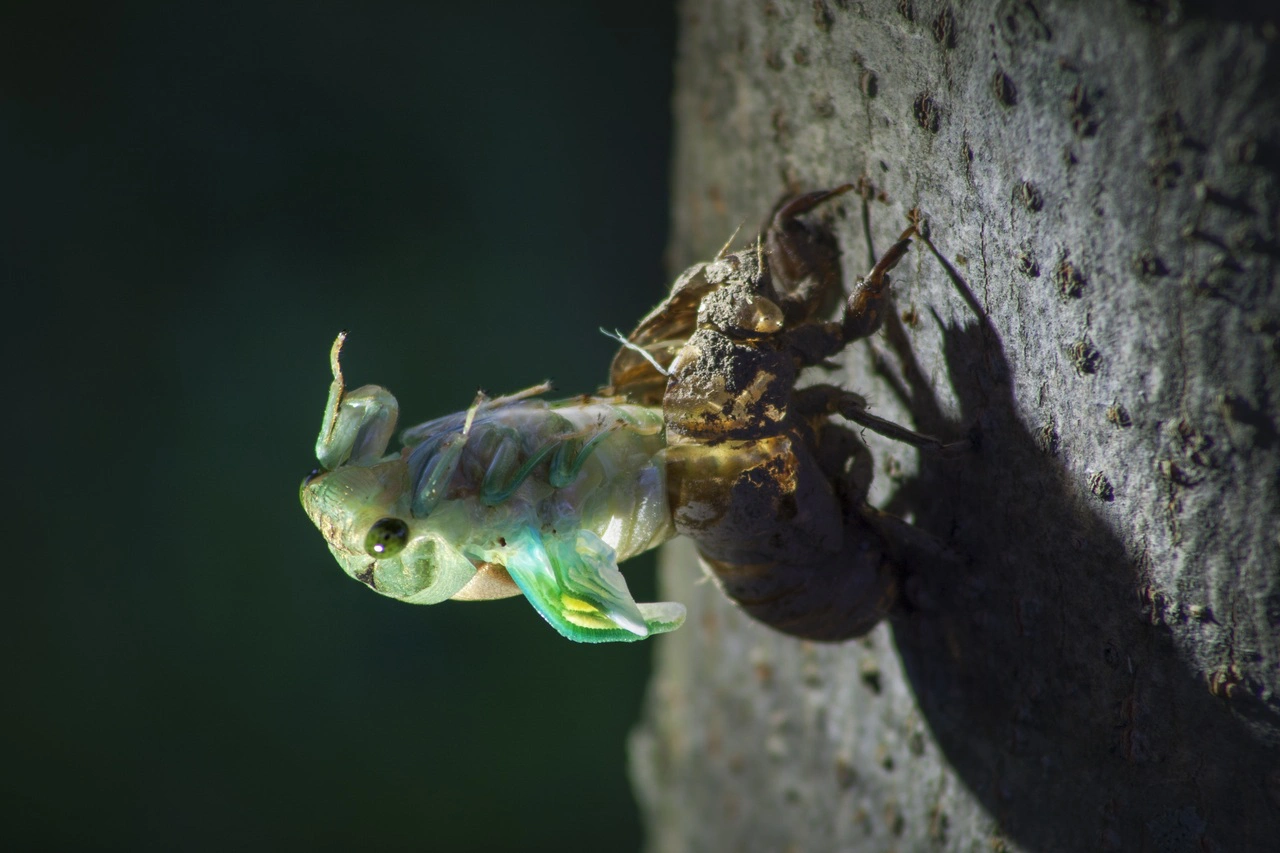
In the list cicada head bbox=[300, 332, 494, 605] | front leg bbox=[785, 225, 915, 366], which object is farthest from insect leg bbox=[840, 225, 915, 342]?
cicada head bbox=[300, 332, 494, 605]

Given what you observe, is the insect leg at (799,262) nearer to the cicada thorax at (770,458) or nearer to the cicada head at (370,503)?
the cicada thorax at (770,458)

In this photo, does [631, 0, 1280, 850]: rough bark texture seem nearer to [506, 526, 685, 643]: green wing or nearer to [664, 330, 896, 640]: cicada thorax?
[664, 330, 896, 640]: cicada thorax

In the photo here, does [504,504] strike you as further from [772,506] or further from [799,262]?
[799,262]

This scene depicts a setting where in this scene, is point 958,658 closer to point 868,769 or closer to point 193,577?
point 868,769

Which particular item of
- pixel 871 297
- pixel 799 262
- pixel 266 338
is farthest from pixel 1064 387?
pixel 266 338

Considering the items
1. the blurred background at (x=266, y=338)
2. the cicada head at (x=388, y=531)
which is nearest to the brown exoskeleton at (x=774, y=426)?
the cicada head at (x=388, y=531)

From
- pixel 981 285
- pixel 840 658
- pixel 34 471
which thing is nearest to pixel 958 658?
pixel 840 658
